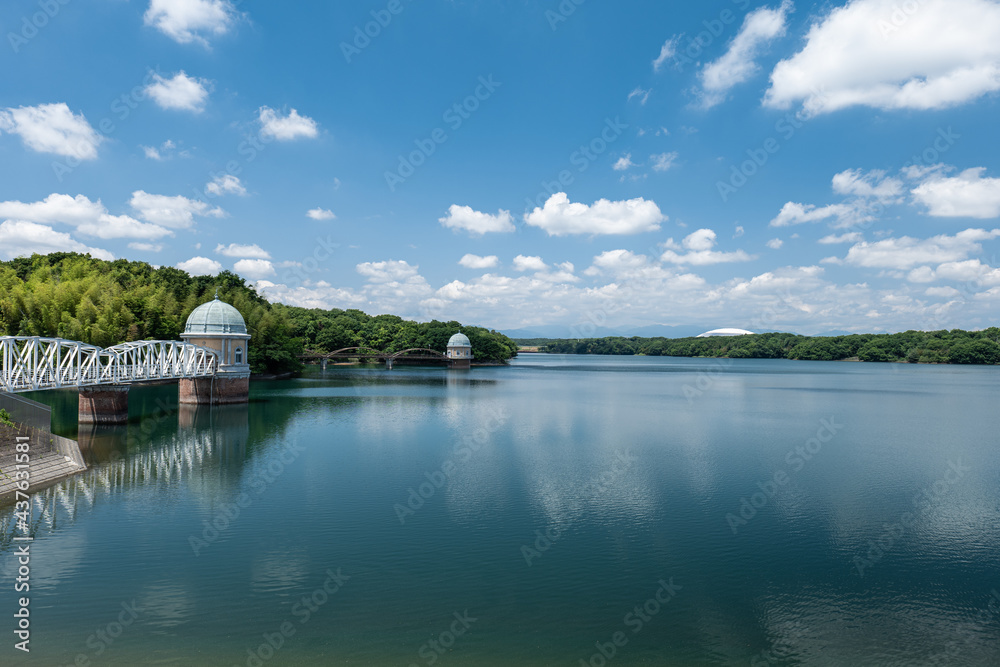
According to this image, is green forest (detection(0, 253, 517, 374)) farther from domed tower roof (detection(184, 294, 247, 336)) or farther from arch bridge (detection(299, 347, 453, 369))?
domed tower roof (detection(184, 294, 247, 336))

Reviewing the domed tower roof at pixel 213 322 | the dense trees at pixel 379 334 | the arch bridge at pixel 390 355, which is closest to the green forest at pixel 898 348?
the dense trees at pixel 379 334

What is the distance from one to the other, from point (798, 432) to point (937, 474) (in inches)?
427

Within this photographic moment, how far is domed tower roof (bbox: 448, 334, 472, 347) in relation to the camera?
124 m

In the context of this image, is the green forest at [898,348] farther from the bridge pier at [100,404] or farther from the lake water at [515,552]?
the bridge pier at [100,404]

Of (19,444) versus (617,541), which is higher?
(19,444)

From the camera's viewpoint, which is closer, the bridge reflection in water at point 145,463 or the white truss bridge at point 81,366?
the bridge reflection in water at point 145,463

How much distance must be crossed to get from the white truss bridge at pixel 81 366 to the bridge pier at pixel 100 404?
0.85 meters

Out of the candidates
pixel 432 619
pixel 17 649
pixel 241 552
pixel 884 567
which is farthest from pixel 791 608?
pixel 17 649

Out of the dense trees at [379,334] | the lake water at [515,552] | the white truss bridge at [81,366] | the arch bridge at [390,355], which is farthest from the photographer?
the dense trees at [379,334]

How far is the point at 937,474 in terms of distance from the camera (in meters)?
25.9

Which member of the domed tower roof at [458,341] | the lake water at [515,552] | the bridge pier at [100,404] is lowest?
the lake water at [515,552]

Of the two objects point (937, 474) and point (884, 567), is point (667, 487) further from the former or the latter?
point (937, 474)

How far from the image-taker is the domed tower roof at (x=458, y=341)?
123875 millimetres

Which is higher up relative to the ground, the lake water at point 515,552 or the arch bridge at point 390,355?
the arch bridge at point 390,355
